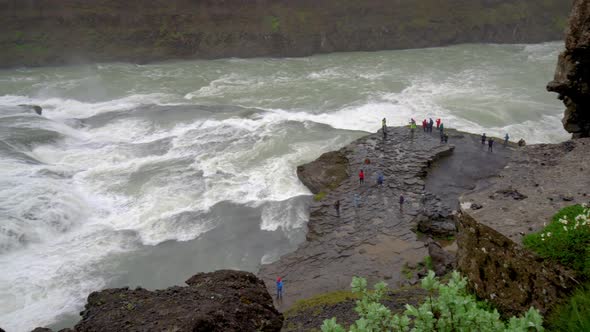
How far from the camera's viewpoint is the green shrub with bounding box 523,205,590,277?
5762 mm

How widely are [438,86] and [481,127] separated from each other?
365 inches

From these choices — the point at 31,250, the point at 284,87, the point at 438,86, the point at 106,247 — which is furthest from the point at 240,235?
the point at 438,86

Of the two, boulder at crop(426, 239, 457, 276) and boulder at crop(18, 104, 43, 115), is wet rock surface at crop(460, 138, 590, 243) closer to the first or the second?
boulder at crop(426, 239, 457, 276)

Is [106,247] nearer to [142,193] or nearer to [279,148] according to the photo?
[142,193]

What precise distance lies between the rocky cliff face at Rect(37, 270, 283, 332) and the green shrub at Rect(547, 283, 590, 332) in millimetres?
4238

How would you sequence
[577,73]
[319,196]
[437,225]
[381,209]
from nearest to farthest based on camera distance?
[577,73], [437,225], [381,209], [319,196]

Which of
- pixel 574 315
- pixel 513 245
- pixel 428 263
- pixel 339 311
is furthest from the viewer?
pixel 428 263

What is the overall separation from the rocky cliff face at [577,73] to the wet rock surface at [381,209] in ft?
13.5

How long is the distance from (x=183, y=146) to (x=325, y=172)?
28.9 feet

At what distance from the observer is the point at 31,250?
17.2m

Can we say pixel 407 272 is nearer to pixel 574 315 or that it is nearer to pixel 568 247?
pixel 568 247

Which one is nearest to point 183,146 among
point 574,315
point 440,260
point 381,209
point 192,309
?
point 381,209

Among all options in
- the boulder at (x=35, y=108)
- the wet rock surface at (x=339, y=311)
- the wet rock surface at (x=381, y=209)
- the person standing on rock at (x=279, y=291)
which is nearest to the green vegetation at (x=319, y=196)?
the wet rock surface at (x=381, y=209)

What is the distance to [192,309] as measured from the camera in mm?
7414
